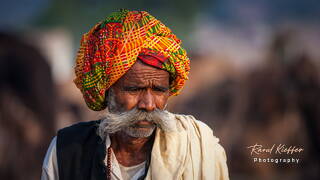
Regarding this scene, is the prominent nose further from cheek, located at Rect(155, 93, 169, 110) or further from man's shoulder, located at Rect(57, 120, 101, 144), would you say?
man's shoulder, located at Rect(57, 120, 101, 144)

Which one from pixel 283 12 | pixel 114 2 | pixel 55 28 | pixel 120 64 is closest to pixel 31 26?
pixel 55 28

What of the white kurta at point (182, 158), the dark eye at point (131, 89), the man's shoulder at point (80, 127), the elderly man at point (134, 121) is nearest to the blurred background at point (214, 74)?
the man's shoulder at point (80, 127)

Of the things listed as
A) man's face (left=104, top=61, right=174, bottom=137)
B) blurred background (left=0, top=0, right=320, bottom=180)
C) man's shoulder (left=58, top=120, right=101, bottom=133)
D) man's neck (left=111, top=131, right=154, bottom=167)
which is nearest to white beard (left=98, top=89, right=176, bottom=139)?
man's face (left=104, top=61, right=174, bottom=137)

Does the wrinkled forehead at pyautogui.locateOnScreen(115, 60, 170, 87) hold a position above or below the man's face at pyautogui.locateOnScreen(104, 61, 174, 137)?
above

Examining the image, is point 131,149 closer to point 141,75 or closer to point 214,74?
point 141,75

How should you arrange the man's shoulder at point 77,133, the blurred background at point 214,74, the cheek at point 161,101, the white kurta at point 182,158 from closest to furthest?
the white kurta at point 182,158 < the cheek at point 161,101 < the man's shoulder at point 77,133 < the blurred background at point 214,74

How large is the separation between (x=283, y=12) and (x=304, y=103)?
69.3 inches

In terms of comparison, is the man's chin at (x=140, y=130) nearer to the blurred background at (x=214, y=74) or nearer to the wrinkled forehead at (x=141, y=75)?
the wrinkled forehead at (x=141, y=75)

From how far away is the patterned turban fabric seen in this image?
313cm

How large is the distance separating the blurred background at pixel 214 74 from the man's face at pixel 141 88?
A: 462cm

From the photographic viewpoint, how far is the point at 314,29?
921cm

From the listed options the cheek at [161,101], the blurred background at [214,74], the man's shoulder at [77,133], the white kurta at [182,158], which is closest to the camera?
the white kurta at [182,158]

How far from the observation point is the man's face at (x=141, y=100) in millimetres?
3086

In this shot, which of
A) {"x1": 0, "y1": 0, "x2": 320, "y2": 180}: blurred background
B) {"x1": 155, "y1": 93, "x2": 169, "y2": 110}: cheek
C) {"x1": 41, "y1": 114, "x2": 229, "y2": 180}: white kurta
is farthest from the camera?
{"x1": 0, "y1": 0, "x2": 320, "y2": 180}: blurred background
